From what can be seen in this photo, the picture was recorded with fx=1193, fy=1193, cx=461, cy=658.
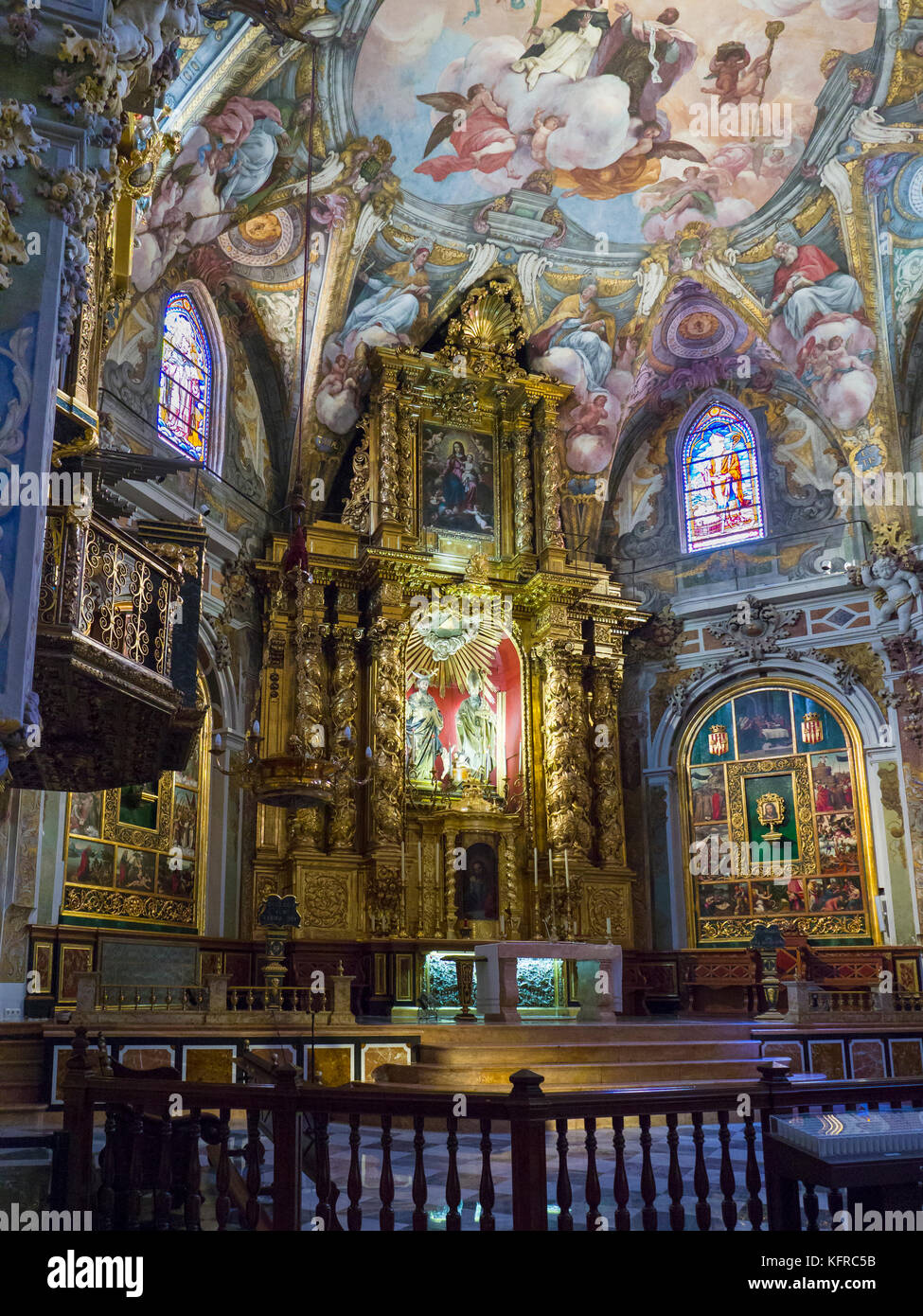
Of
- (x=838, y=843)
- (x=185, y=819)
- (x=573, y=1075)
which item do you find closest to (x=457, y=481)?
(x=185, y=819)

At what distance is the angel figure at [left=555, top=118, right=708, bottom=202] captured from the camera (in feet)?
59.1

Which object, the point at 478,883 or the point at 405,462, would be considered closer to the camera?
the point at 478,883

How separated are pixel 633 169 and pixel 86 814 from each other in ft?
41.4

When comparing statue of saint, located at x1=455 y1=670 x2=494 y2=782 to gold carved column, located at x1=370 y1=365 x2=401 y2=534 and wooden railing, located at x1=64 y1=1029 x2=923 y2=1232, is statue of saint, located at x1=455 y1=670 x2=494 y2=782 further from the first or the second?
wooden railing, located at x1=64 y1=1029 x2=923 y2=1232

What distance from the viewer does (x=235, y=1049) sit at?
1244cm

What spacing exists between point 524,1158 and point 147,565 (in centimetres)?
505

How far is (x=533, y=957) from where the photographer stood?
1446cm

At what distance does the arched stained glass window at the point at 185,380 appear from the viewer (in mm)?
17094

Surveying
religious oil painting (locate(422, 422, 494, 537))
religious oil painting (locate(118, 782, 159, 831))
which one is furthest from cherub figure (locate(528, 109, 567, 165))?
religious oil painting (locate(118, 782, 159, 831))

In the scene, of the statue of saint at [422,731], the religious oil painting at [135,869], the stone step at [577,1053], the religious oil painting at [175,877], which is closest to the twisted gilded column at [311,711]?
the statue of saint at [422,731]

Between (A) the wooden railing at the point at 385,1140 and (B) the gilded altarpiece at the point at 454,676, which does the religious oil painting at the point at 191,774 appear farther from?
(A) the wooden railing at the point at 385,1140

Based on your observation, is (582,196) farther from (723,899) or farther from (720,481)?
(723,899)
